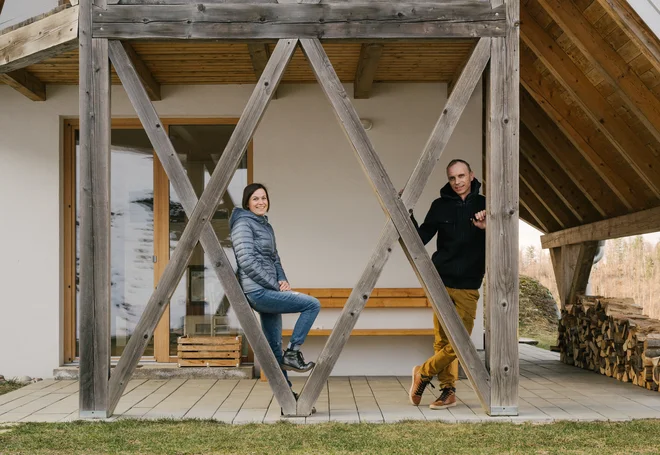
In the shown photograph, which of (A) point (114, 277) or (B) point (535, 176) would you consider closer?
(A) point (114, 277)

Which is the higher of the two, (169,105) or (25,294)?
(169,105)

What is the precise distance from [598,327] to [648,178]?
1.44 metres

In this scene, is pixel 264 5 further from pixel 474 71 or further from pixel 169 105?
pixel 169 105

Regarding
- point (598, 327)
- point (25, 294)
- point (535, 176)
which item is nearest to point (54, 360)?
point (25, 294)

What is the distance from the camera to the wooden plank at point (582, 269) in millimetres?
9023

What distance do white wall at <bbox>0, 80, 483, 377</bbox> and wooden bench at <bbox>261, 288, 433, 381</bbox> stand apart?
6.2 inches

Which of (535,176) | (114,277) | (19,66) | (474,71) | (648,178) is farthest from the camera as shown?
(535,176)

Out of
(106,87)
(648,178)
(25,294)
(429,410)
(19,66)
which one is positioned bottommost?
(429,410)

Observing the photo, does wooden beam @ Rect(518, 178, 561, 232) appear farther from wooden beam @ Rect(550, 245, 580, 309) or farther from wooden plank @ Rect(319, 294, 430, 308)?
wooden plank @ Rect(319, 294, 430, 308)

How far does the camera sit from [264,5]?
4816 mm

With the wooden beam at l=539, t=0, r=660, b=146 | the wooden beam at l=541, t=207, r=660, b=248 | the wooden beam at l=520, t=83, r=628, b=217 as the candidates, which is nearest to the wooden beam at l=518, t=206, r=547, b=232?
the wooden beam at l=541, t=207, r=660, b=248

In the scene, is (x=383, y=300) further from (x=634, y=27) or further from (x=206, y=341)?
(x=634, y=27)

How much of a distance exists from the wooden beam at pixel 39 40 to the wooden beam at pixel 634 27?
348cm

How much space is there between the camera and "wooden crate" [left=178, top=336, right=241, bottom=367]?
6.59 metres
